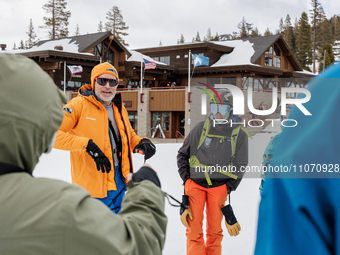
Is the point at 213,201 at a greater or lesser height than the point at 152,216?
lesser

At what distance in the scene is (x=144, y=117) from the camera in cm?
2462

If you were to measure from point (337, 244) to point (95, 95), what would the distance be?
2957 mm

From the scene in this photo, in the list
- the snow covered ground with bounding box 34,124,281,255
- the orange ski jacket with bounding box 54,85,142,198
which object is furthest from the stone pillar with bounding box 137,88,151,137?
the orange ski jacket with bounding box 54,85,142,198

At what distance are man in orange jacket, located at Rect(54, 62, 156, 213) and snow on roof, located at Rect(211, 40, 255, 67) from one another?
2561 cm

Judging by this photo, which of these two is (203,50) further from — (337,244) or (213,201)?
(337,244)

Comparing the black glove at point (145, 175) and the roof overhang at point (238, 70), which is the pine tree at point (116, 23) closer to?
the roof overhang at point (238, 70)

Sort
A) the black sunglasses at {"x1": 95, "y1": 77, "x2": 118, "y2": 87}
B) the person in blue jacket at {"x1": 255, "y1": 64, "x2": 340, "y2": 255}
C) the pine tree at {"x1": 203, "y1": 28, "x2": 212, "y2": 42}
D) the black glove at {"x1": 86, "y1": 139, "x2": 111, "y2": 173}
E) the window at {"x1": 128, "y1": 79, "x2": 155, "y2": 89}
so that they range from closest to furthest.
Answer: the person in blue jacket at {"x1": 255, "y1": 64, "x2": 340, "y2": 255}, the black glove at {"x1": 86, "y1": 139, "x2": 111, "y2": 173}, the black sunglasses at {"x1": 95, "y1": 77, "x2": 118, "y2": 87}, the window at {"x1": 128, "y1": 79, "x2": 155, "y2": 89}, the pine tree at {"x1": 203, "y1": 28, "x2": 212, "y2": 42}

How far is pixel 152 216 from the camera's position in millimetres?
1239

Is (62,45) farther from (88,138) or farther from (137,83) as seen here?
(88,138)

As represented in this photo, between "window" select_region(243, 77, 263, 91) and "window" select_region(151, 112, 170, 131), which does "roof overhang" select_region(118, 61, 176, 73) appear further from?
"window" select_region(243, 77, 263, 91)

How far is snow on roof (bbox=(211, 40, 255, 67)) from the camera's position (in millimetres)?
28791

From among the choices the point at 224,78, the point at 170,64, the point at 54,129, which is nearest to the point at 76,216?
the point at 54,129

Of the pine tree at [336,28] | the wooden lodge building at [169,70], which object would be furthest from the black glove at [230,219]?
the pine tree at [336,28]

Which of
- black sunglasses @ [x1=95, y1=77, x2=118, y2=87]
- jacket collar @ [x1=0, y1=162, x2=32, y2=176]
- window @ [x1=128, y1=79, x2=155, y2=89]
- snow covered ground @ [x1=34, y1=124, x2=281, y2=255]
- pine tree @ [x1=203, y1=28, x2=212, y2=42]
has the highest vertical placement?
pine tree @ [x1=203, y1=28, x2=212, y2=42]
